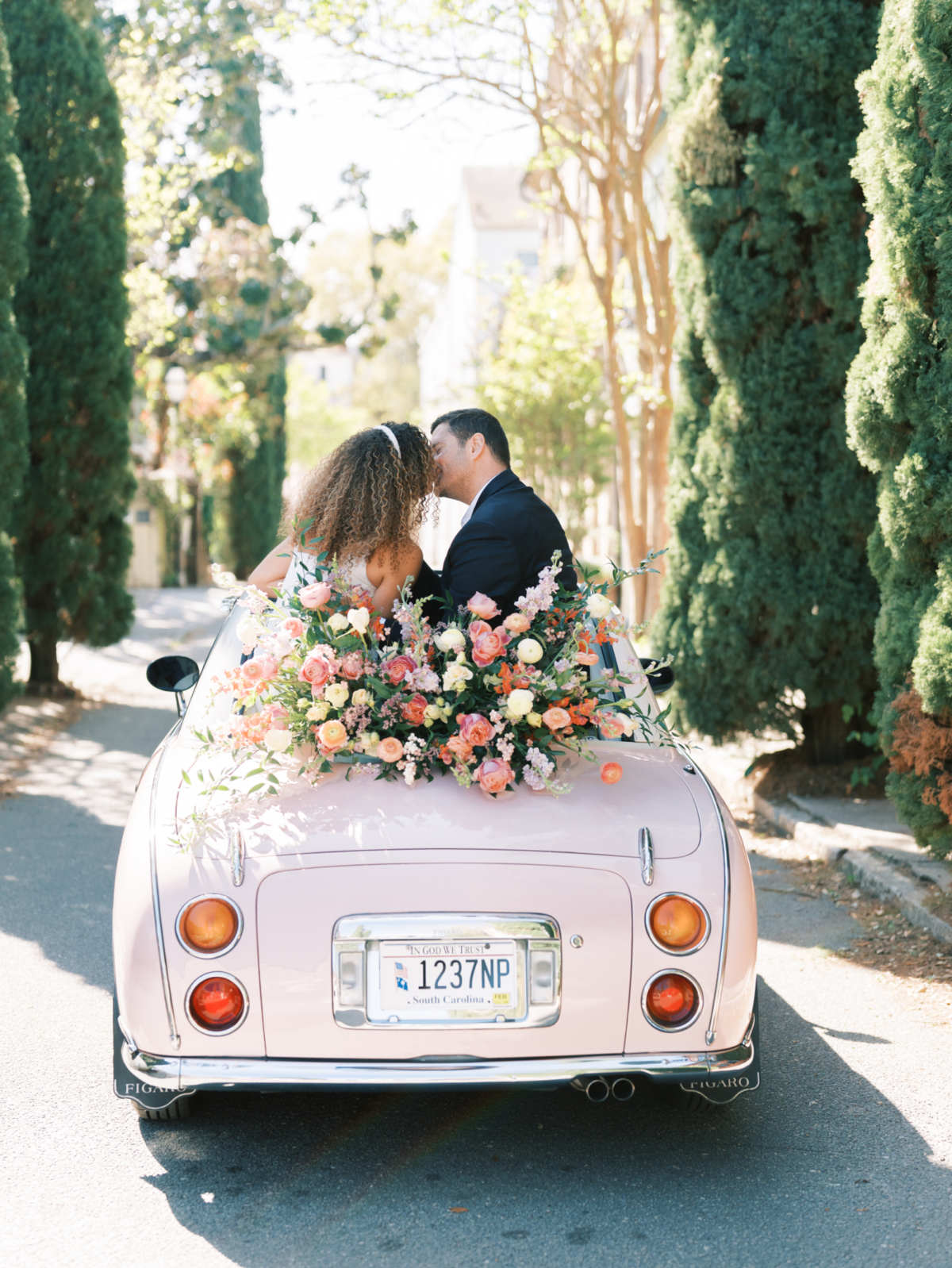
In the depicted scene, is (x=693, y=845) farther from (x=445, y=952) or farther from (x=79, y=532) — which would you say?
(x=79, y=532)

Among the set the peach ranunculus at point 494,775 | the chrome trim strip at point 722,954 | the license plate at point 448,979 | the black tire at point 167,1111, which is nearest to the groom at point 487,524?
the peach ranunculus at point 494,775

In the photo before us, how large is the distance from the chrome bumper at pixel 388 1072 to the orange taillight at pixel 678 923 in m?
0.28

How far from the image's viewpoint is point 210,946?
3.16m

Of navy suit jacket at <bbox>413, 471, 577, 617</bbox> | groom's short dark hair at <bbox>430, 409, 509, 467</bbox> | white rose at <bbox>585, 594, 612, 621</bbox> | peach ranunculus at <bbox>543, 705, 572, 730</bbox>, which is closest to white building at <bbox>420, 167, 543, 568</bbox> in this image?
groom's short dark hair at <bbox>430, 409, 509, 467</bbox>

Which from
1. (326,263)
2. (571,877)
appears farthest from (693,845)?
(326,263)

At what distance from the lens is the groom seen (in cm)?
401

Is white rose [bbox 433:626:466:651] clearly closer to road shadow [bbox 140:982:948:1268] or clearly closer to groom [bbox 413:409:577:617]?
groom [bbox 413:409:577:617]

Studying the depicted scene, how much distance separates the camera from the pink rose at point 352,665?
3.59 meters

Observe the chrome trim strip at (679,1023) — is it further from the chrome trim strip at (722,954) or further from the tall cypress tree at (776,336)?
the tall cypress tree at (776,336)

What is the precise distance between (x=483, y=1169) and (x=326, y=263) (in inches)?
2986

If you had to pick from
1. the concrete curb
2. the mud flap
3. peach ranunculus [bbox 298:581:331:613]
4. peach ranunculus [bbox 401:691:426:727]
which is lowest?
the concrete curb

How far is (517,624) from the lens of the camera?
3.63m

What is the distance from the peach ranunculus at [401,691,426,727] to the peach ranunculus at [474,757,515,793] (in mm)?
234

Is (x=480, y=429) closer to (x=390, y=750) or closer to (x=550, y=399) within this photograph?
(x=390, y=750)
